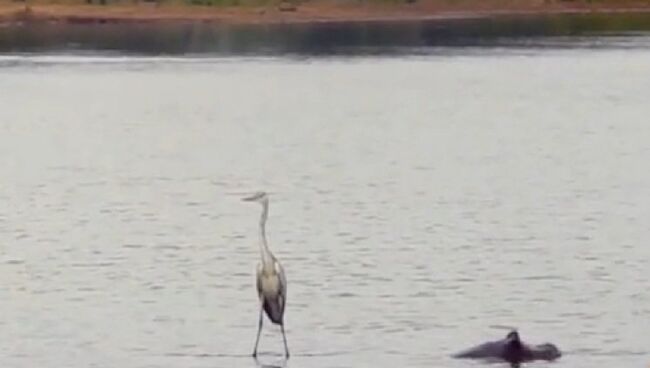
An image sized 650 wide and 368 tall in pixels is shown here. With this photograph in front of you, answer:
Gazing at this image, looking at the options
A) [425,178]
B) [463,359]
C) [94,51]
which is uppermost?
[463,359]

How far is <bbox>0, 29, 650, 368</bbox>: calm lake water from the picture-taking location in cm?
2261

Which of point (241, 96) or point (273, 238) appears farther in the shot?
point (241, 96)

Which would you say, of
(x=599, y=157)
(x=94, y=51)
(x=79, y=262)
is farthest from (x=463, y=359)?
(x=94, y=51)

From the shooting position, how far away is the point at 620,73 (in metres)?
71.1

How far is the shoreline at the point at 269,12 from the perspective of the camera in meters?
102

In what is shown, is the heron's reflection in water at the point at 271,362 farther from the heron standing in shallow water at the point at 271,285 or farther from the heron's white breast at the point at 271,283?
the heron's white breast at the point at 271,283

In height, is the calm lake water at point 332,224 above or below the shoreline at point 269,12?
above

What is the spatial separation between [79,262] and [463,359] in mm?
8961

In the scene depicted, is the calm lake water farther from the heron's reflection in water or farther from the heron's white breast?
the heron's white breast

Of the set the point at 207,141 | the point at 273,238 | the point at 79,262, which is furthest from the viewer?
the point at 207,141

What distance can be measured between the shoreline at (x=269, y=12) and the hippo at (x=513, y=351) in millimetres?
82289

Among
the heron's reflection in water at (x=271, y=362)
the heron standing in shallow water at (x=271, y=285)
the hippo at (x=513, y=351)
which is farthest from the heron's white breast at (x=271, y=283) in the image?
the hippo at (x=513, y=351)

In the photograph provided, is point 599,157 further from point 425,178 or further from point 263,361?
point 263,361

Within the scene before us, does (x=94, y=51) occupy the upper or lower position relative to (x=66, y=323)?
lower
